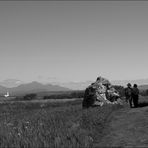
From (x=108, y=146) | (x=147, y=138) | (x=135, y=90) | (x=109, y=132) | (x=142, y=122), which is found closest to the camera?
(x=108, y=146)

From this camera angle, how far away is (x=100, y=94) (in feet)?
116

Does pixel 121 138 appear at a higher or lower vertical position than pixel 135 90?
lower

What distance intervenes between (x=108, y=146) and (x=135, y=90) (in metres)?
17.2

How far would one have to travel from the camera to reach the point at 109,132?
1434cm

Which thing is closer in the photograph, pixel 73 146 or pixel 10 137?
pixel 73 146

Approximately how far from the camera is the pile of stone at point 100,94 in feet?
111

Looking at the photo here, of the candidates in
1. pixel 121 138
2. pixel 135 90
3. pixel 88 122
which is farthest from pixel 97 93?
pixel 121 138

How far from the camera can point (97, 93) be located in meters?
35.2

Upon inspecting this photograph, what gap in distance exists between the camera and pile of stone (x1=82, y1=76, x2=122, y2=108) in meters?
33.9

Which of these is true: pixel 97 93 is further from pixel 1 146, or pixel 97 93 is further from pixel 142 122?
pixel 1 146

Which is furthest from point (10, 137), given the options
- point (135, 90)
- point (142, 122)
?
point (135, 90)

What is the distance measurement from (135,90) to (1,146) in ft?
63.4

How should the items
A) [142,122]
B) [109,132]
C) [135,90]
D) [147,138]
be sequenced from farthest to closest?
[135,90], [142,122], [109,132], [147,138]

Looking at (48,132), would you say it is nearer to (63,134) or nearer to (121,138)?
(63,134)
